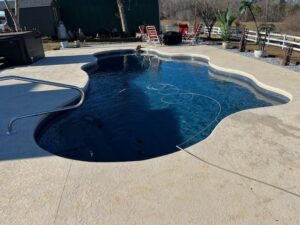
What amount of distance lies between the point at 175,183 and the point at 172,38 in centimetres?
1321

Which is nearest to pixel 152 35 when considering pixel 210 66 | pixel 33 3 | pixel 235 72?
pixel 210 66

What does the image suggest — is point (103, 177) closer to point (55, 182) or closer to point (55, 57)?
point (55, 182)

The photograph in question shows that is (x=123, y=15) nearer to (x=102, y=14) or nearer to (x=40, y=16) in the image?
(x=102, y=14)

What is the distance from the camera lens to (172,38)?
1569 centimetres

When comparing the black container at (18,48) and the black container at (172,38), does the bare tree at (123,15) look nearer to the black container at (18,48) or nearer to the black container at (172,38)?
the black container at (172,38)

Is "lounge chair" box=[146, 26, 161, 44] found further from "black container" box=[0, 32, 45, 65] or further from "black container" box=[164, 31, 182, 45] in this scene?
"black container" box=[0, 32, 45, 65]

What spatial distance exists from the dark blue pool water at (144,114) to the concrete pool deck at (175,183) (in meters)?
0.82

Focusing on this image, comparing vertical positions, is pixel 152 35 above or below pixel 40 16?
below

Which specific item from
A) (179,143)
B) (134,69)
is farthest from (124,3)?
(179,143)

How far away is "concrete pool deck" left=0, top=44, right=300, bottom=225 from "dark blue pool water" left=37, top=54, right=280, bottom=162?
822 millimetres

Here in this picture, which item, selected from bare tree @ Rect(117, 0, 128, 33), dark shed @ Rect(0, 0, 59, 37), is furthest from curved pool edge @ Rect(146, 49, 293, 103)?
dark shed @ Rect(0, 0, 59, 37)

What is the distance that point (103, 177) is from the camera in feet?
12.2

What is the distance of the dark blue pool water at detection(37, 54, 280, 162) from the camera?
5265 mm

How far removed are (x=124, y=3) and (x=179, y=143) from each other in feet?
56.5
